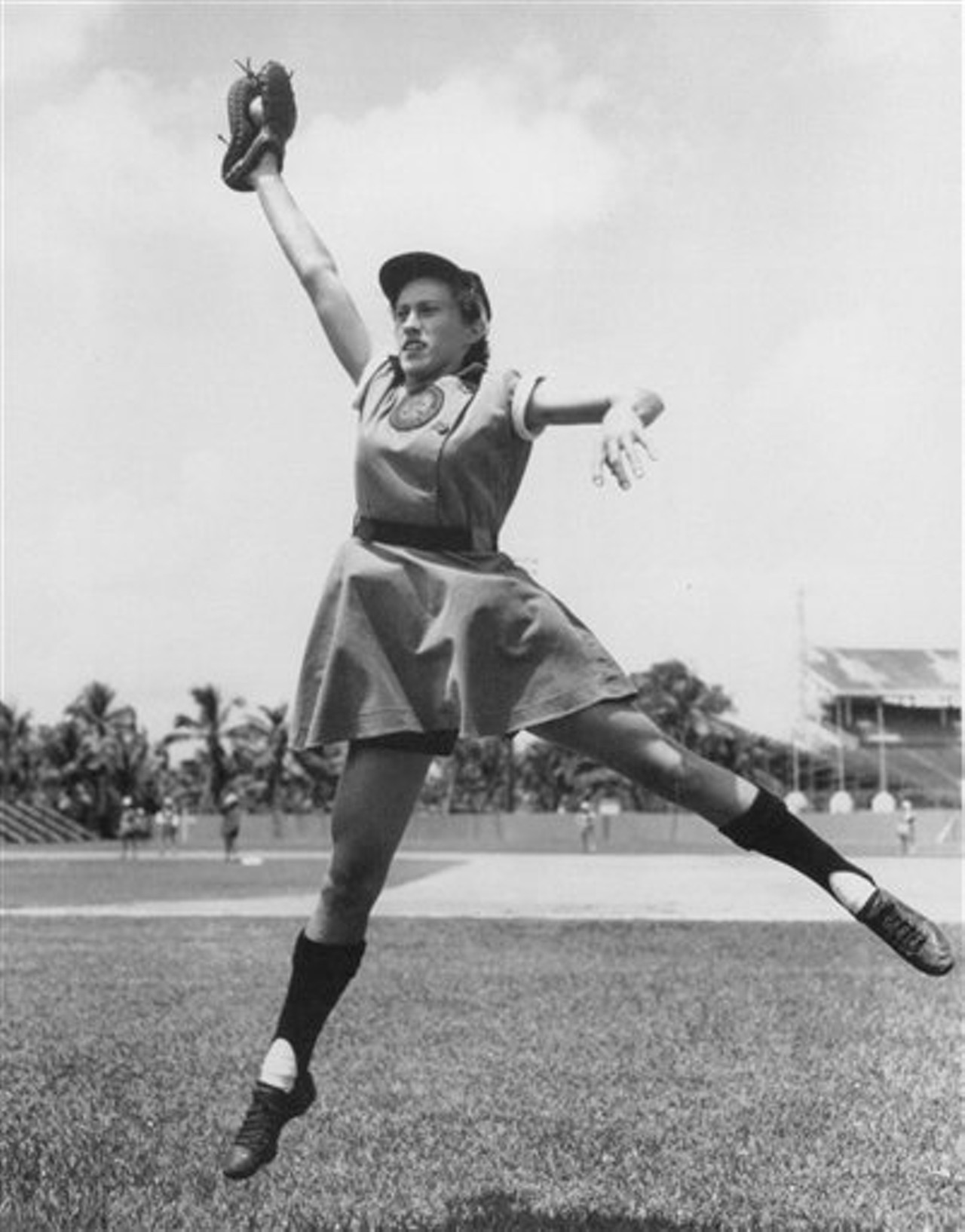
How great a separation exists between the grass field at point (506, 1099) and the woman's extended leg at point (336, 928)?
0.27 metres

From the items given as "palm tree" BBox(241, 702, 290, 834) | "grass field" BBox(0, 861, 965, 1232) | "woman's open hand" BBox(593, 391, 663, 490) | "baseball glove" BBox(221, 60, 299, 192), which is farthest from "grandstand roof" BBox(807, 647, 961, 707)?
"woman's open hand" BBox(593, 391, 663, 490)

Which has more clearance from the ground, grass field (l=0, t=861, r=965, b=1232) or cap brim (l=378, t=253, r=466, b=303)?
cap brim (l=378, t=253, r=466, b=303)

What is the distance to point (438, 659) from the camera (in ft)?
11.7

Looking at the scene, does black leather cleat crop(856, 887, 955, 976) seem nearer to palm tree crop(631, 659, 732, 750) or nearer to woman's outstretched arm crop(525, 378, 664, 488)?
woman's outstretched arm crop(525, 378, 664, 488)

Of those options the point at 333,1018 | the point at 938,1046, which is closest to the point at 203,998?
the point at 333,1018

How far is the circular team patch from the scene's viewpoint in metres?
3.69

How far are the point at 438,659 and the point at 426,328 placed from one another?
797 millimetres

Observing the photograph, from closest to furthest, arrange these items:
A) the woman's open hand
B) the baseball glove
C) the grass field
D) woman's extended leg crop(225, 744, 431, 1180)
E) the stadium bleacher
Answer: the woman's open hand, woman's extended leg crop(225, 744, 431, 1180), the grass field, the baseball glove, the stadium bleacher

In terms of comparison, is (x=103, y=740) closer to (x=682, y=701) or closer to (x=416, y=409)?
(x=682, y=701)

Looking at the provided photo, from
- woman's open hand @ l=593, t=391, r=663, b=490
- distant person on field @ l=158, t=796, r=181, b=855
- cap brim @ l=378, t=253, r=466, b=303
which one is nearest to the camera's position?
woman's open hand @ l=593, t=391, r=663, b=490

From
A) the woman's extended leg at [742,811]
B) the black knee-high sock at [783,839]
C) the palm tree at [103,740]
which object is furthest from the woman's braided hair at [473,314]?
the palm tree at [103,740]

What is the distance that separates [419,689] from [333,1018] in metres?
4.52

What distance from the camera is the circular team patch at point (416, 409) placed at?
3.69 metres

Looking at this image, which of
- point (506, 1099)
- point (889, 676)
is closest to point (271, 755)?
point (889, 676)
